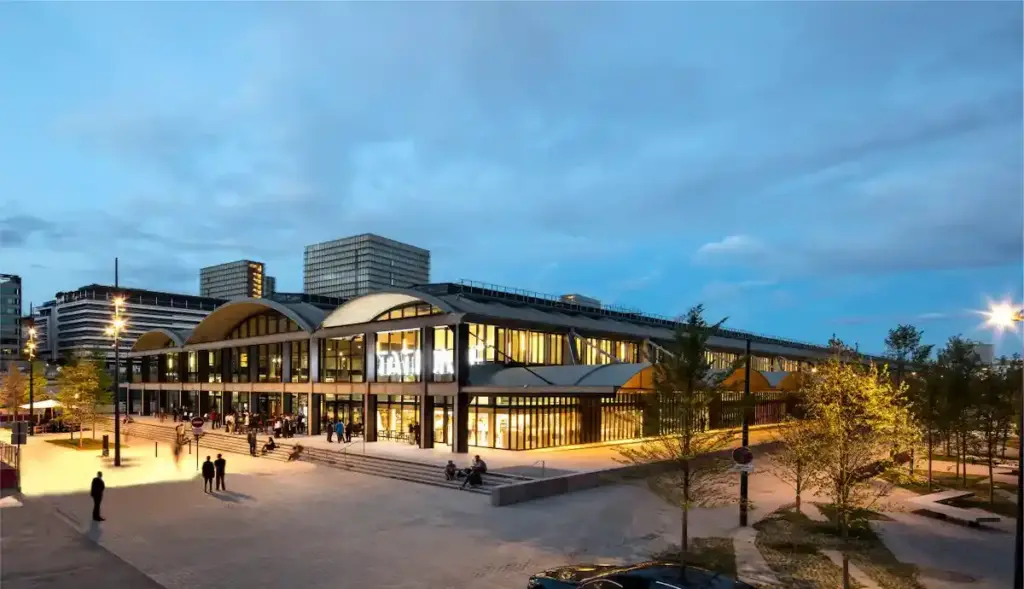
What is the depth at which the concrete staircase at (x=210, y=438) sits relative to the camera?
39.9m

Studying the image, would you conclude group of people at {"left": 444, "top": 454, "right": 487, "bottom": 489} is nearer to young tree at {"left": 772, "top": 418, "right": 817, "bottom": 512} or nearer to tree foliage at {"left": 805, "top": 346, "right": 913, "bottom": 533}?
young tree at {"left": 772, "top": 418, "right": 817, "bottom": 512}

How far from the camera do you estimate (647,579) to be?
12.4 metres

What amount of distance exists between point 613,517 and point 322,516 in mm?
10359

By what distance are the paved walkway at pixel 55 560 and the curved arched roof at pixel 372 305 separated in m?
22.3

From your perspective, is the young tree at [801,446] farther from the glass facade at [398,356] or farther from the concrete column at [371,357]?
the concrete column at [371,357]

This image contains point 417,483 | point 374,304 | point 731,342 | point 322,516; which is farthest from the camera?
point 731,342

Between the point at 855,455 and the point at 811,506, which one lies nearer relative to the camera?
the point at 855,455

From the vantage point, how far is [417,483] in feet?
99.2

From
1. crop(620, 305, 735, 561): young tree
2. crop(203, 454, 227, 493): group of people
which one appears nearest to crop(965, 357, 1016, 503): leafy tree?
crop(620, 305, 735, 561): young tree

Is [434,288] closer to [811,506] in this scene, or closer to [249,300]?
[249,300]

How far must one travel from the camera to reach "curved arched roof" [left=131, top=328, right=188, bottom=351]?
222 feet

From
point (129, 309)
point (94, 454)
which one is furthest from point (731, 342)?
point (129, 309)

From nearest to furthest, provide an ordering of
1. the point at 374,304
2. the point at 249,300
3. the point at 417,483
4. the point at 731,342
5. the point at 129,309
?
1. the point at 417,483
2. the point at 374,304
3. the point at 249,300
4. the point at 731,342
5. the point at 129,309

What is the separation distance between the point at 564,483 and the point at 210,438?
3054 centimetres
